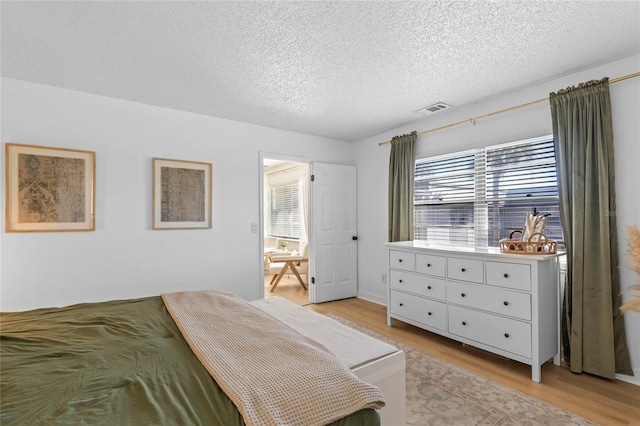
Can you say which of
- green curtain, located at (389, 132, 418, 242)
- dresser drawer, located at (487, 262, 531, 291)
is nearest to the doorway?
green curtain, located at (389, 132, 418, 242)

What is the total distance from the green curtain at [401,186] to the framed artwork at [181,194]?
92.8 inches

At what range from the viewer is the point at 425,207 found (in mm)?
4004

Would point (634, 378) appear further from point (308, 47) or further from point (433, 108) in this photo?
point (308, 47)

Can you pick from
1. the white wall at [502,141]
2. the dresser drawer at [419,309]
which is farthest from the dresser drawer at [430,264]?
the white wall at [502,141]

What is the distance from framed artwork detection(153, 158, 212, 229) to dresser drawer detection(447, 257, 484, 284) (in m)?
2.72

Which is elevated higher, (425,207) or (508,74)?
(508,74)

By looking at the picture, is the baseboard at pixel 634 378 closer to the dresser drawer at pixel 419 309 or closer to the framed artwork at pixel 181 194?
the dresser drawer at pixel 419 309

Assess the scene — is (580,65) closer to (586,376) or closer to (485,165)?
(485,165)

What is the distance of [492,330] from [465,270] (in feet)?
1.76

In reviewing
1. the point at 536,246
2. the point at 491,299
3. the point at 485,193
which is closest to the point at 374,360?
the point at 491,299

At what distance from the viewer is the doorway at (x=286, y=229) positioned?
5484 mm

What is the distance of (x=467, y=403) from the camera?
207 centimetres

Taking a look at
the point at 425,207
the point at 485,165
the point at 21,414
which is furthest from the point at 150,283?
the point at 485,165

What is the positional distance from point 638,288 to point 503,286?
2.62 ft
